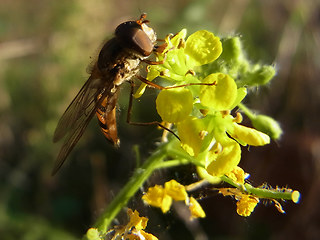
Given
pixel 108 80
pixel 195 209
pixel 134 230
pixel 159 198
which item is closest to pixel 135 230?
pixel 134 230

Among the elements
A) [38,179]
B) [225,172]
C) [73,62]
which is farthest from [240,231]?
[225,172]

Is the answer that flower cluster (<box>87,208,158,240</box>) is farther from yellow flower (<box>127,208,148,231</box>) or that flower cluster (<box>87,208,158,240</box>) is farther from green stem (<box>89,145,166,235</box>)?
green stem (<box>89,145,166,235</box>)

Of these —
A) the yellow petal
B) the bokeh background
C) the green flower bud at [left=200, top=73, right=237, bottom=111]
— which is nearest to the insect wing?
the green flower bud at [left=200, top=73, right=237, bottom=111]

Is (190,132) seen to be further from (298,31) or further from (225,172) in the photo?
(298,31)

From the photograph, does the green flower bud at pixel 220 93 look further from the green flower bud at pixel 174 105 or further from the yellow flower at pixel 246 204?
the yellow flower at pixel 246 204

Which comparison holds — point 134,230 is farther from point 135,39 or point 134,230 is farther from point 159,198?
point 135,39

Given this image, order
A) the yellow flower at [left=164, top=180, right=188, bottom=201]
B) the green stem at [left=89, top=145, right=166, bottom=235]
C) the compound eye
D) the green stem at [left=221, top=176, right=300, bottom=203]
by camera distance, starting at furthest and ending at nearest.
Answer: the green stem at [left=89, top=145, right=166, bottom=235] < the compound eye < the yellow flower at [left=164, top=180, right=188, bottom=201] < the green stem at [left=221, top=176, right=300, bottom=203]

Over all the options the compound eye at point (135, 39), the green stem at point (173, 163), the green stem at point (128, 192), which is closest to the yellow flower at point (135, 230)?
the green stem at point (128, 192)
